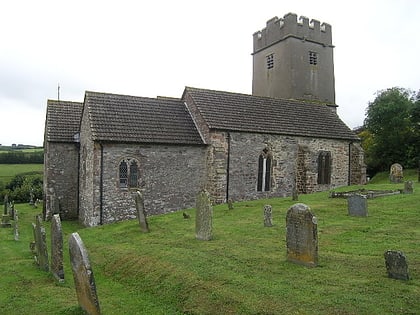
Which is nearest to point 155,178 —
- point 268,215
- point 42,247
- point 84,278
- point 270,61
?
point 268,215

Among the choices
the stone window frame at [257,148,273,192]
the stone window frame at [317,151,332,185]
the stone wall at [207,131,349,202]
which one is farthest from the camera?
the stone window frame at [317,151,332,185]

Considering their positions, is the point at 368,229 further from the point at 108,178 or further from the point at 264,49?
the point at 264,49

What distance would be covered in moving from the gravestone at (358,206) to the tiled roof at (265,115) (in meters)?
9.62

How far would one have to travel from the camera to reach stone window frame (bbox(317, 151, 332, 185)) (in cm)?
2700

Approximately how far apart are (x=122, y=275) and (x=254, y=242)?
4092 mm

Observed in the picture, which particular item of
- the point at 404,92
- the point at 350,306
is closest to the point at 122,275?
the point at 350,306

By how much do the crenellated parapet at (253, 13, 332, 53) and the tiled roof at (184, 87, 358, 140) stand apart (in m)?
6.99

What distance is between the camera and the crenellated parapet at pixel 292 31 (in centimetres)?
3306

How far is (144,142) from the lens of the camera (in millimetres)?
20969

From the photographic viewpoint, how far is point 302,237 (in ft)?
32.4

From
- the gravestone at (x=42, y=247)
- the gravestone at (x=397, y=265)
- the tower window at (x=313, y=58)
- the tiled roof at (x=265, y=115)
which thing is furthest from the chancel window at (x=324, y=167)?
the gravestone at (x=42, y=247)

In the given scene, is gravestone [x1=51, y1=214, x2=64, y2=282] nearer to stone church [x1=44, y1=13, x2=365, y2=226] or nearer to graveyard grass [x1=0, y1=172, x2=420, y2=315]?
graveyard grass [x1=0, y1=172, x2=420, y2=315]

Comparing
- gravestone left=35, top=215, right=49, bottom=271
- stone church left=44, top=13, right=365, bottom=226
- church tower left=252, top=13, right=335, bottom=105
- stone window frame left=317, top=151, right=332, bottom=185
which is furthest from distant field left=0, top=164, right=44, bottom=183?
gravestone left=35, top=215, right=49, bottom=271

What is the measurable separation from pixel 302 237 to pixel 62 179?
18583 mm
